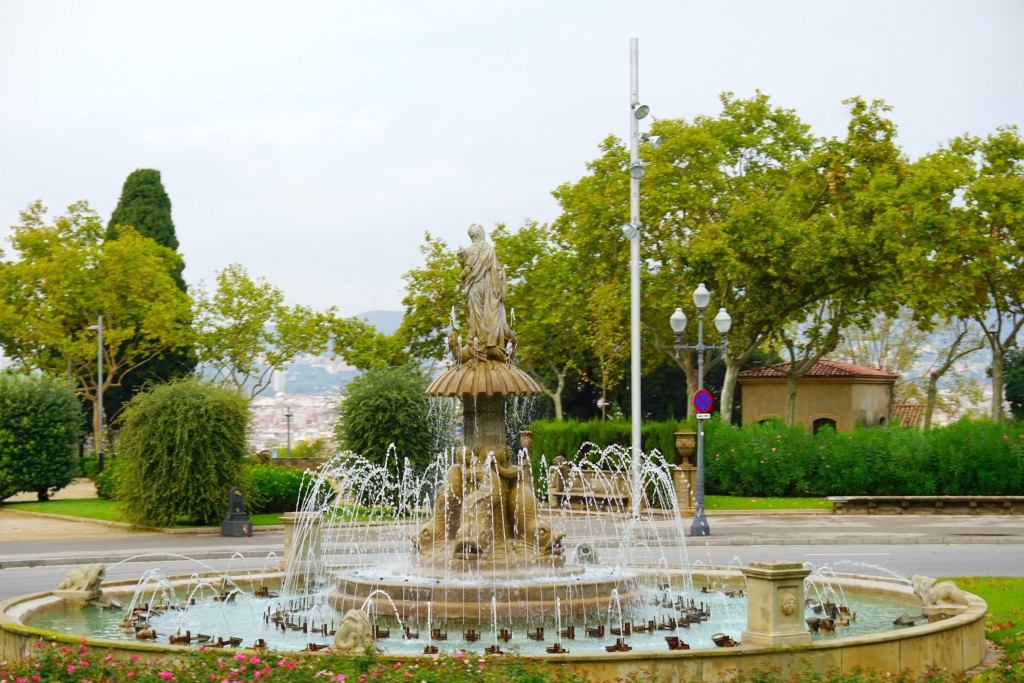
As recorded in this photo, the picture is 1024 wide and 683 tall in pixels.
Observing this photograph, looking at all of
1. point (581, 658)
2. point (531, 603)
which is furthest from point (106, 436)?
point (581, 658)

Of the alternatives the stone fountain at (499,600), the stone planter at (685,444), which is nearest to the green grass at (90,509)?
the stone planter at (685,444)

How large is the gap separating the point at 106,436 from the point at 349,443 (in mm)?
20942

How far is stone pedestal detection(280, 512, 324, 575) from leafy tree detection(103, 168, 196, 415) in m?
42.2

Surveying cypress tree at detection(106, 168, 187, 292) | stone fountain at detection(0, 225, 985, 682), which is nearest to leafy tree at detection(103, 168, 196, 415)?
cypress tree at detection(106, 168, 187, 292)

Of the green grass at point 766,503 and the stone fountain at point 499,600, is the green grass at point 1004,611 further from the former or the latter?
the green grass at point 766,503

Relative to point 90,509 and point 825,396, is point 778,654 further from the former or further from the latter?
point 825,396

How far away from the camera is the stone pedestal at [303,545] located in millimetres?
17234

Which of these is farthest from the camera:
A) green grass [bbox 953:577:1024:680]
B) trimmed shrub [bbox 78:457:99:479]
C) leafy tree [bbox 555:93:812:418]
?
trimmed shrub [bbox 78:457:99:479]

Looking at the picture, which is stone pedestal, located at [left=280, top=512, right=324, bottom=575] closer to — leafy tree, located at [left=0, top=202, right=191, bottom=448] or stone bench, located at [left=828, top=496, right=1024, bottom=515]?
stone bench, located at [left=828, top=496, right=1024, bottom=515]

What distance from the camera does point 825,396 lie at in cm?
5631

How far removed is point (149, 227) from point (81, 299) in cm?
911

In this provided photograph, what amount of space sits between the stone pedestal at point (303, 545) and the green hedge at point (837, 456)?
1705cm

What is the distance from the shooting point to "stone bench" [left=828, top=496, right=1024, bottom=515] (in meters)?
32.8

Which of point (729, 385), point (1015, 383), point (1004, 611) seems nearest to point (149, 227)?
point (729, 385)
